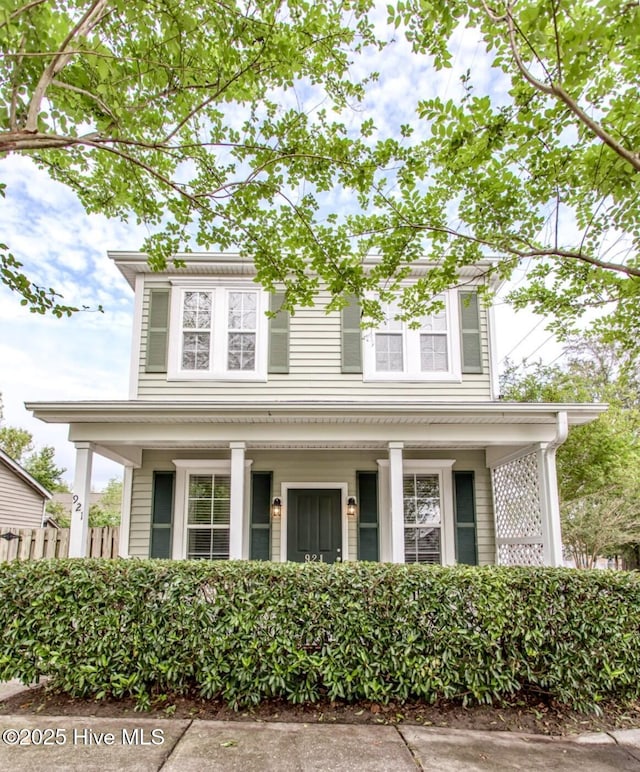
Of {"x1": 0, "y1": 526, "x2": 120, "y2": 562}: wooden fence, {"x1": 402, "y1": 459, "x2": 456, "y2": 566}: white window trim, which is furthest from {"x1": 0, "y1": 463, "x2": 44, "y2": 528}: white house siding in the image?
{"x1": 402, "y1": 459, "x2": 456, "y2": 566}: white window trim

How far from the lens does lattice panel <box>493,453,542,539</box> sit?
258 inches

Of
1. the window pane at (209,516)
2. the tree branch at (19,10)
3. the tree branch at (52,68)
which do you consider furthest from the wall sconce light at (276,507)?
the tree branch at (19,10)

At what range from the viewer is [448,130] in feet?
13.9

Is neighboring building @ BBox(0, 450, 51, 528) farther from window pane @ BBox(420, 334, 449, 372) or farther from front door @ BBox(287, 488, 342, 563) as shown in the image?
window pane @ BBox(420, 334, 449, 372)

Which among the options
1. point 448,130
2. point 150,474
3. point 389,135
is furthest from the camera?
point 150,474

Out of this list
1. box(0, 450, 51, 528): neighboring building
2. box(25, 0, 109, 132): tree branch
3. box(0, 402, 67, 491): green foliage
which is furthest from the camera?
box(0, 402, 67, 491): green foliage

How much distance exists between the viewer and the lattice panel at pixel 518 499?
258 inches

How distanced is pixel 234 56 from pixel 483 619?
4.53 metres

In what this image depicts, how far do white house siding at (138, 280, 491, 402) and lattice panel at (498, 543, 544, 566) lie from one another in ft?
7.38

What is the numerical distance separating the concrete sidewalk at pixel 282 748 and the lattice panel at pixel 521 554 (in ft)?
11.1

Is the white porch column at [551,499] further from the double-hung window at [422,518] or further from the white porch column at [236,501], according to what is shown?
the white porch column at [236,501]

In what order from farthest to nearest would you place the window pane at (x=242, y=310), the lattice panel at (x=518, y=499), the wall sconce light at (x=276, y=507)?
the window pane at (x=242, y=310) → the wall sconce light at (x=276, y=507) → the lattice panel at (x=518, y=499)

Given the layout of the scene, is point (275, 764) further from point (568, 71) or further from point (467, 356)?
point (467, 356)

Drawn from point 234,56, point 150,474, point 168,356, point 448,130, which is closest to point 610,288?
point 448,130
